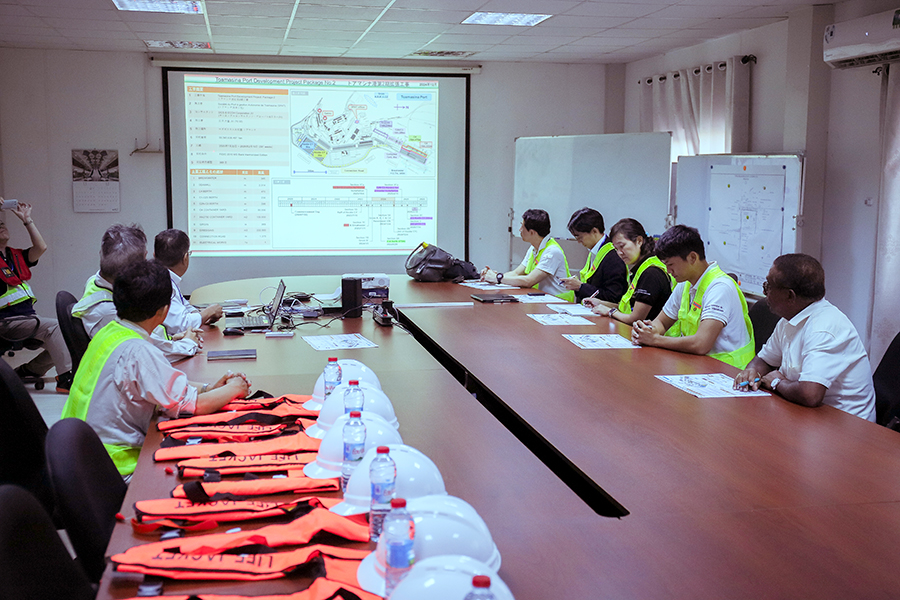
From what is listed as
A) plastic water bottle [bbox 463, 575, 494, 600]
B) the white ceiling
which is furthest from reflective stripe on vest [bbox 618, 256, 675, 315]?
plastic water bottle [bbox 463, 575, 494, 600]

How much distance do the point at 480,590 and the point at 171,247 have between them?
10.5 ft

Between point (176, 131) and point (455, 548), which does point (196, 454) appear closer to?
point (455, 548)

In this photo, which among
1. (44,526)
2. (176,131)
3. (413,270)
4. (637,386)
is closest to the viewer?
(44,526)

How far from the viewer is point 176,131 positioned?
7137 mm

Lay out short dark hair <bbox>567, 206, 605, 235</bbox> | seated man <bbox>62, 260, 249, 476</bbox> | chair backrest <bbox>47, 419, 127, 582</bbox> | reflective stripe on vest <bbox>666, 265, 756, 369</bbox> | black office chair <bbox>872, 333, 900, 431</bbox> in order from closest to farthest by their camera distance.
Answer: chair backrest <bbox>47, 419, 127, 582</bbox> < seated man <bbox>62, 260, 249, 476</bbox> < black office chair <bbox>872, 333, 900, 431</bbox> < reflective stripe on vest <bbox>666, 265, 756, 369</bbox> < short dark hair <bbox>567, 206, 605, 235</bbox>

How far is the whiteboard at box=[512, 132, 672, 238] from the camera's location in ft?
21.2

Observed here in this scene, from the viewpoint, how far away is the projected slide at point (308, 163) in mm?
7172

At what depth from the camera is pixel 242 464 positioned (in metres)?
1.79

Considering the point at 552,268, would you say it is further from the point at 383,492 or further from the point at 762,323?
the point at 383,492

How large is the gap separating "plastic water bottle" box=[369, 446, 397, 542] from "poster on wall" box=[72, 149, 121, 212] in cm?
660

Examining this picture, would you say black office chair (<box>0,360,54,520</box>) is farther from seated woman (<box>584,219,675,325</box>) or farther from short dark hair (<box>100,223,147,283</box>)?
seated woman (<box>584,219,675,325</box>)

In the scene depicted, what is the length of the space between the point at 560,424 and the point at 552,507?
61 centimetres

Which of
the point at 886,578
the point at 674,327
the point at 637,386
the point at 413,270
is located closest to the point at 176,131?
the point at 413,270

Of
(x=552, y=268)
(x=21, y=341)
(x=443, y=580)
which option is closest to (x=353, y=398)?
(x=443, y=580)
